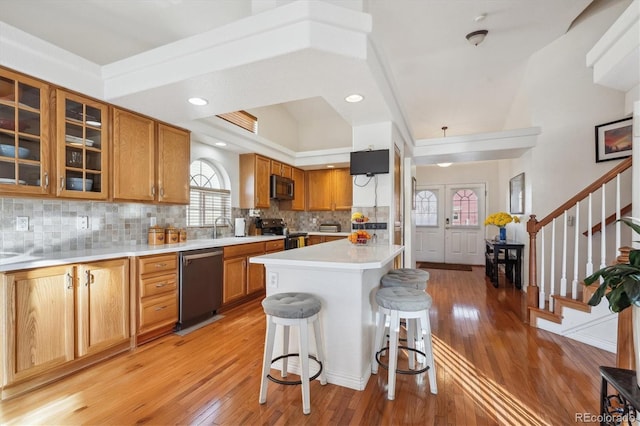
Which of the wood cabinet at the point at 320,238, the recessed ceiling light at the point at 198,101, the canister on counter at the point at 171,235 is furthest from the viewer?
the wood cabinet at the point at 320,238

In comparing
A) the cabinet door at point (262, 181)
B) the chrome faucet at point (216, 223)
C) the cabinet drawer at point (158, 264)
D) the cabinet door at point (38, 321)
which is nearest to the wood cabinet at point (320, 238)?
the cabinet door at point (262, 181)

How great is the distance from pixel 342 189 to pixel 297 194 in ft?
3.04

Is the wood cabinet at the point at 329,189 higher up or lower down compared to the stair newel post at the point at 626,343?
higher up

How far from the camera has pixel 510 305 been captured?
13.0 ft

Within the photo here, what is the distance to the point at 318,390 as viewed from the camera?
201 cm

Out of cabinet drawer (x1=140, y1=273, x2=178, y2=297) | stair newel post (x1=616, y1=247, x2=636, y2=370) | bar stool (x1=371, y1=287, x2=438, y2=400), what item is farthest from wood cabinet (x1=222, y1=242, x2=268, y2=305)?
stair newel post (x1=616, y1=247, x2=636, y2=370)

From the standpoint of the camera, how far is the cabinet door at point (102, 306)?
2.27 meters

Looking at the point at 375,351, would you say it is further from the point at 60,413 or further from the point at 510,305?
the point at 510,305

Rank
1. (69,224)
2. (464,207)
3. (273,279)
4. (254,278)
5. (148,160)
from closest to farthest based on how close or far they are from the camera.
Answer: (273,279)
(69,224)
(148,160)
(254,278)
(464,207)

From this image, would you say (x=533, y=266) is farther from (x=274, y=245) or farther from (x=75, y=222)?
(x=75, y=222)

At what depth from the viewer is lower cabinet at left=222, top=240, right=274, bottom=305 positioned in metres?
3.65

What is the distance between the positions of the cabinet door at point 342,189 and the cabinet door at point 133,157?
11.6ft

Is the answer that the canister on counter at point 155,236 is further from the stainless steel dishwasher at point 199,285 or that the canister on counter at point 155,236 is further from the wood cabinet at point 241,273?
the wood cabinet at point 241,273

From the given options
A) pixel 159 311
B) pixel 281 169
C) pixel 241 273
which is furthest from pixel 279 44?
pixel 281 169
